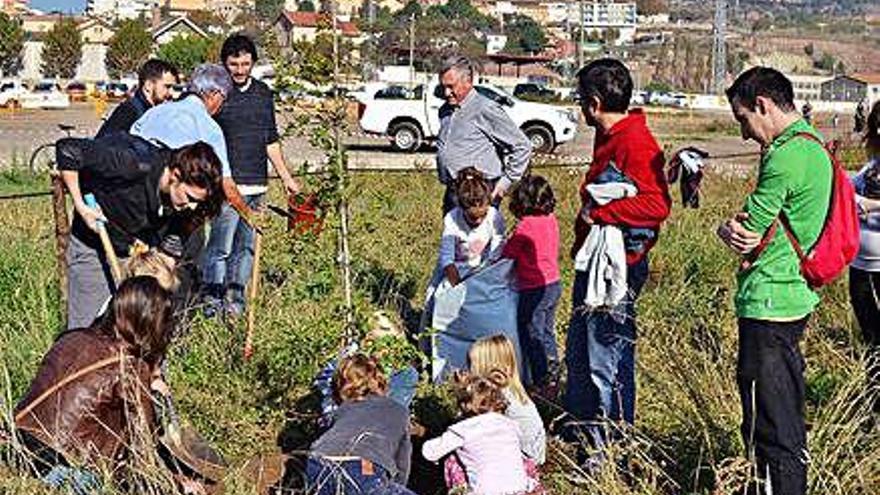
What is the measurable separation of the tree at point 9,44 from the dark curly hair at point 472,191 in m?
78.3

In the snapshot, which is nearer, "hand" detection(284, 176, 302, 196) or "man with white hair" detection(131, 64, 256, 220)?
"man with white hair" detection(131, 64, 256, 220)

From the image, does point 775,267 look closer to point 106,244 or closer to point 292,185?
point 106,244

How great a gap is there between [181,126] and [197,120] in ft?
0.33

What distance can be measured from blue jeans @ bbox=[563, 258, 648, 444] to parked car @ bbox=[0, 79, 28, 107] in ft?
144

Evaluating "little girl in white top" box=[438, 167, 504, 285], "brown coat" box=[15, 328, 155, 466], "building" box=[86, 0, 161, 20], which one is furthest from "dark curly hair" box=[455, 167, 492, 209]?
"building" box=[86, 0, 161, 20]

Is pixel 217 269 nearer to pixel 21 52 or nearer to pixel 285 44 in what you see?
pixel 285 44

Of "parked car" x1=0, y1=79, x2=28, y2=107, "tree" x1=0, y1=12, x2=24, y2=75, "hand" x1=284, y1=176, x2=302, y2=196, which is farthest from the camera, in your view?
"tree" x1=0, y1=12, x2=24, y2=75

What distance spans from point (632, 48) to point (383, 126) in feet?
495

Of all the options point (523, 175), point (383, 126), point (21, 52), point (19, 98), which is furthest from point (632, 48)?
point (523, 175)

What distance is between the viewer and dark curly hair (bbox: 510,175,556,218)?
668cm

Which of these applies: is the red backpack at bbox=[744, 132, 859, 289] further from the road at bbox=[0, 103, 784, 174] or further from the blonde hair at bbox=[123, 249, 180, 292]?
the road at bbox=[0, 103, 784, 174]

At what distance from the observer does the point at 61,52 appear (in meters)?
87.7

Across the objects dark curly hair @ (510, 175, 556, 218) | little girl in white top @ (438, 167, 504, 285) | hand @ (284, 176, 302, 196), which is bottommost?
little girl in white top @ (438, 167, 504, 285)

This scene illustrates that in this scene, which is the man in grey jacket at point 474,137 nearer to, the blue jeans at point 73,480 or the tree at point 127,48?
the blue jeans at point 73,480
